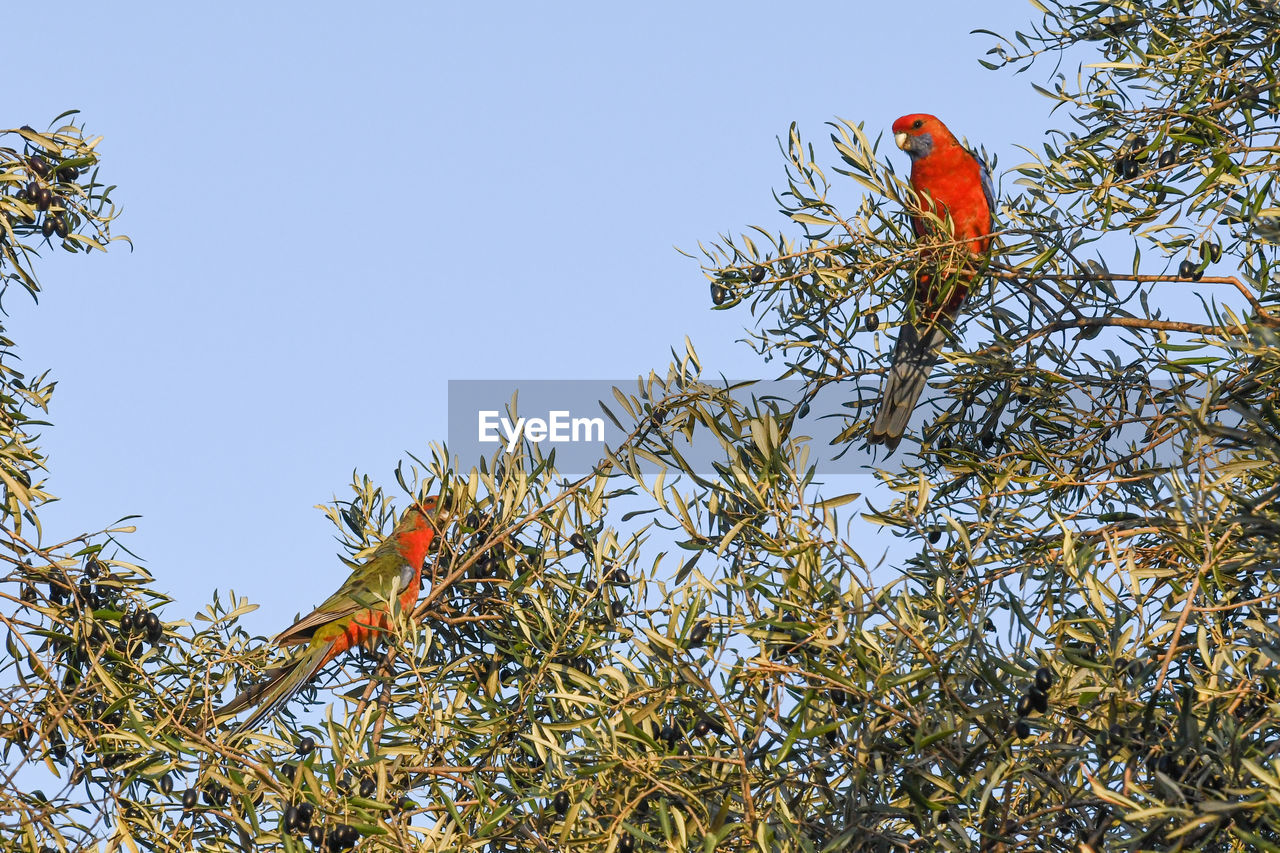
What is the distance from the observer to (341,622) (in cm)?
439

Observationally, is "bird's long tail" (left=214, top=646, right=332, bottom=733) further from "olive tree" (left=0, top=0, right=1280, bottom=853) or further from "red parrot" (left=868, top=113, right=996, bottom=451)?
"red parrot" (left=868, top=113, right=996, bottom=451)

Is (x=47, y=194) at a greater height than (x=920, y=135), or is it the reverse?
(x=920, y=135)

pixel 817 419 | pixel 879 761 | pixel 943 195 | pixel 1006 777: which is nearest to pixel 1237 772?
pixel 1006 777

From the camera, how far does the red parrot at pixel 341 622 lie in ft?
12.5

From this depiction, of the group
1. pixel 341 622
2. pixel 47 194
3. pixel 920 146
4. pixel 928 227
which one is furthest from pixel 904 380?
pixel 47 194

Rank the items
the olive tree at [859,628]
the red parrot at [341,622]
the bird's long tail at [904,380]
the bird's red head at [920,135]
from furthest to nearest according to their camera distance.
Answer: the bird's red head at [920,135] → the red parrot at [341,622] → the bird's long tail at [904,380] → the olive tree at [859,628]

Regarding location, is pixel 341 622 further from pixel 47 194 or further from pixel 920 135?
pixel 920 135

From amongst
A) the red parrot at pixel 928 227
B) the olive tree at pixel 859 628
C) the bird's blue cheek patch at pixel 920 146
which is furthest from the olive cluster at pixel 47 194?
the bird's blue cheek patch at pixel 920 146

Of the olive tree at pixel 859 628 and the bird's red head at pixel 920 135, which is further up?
the bird's red head at pixel 920 135

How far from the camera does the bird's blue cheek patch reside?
16.6ft

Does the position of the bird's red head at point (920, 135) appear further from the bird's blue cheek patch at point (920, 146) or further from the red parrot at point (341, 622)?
the red parrot at point (341, 622)

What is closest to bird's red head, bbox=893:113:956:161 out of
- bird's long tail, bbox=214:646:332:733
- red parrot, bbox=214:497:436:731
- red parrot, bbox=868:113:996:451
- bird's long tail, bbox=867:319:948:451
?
red parrot, bbox=868:113:996:451

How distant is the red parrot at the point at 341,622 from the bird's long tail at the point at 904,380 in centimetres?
145

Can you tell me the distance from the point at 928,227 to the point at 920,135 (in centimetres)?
191
